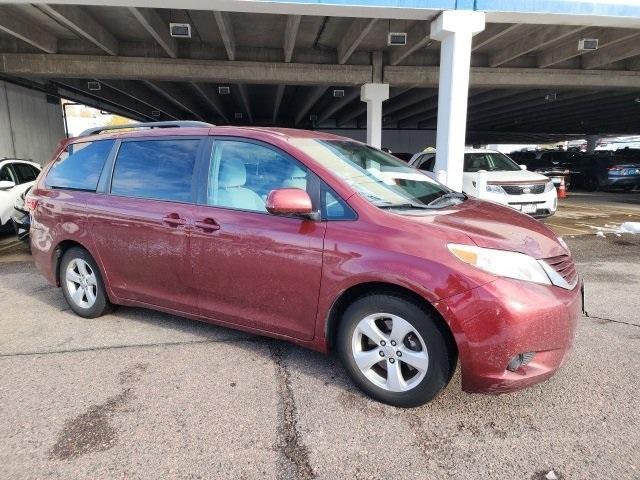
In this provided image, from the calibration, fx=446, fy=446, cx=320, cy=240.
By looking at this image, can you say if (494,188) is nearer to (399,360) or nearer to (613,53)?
(399,360)

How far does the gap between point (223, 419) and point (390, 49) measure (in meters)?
13.3

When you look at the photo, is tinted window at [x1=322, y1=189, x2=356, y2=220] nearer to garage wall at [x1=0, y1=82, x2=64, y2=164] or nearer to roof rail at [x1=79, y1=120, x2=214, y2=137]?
roof rail at [x1=79, y1=120, x2=214, y2=137]

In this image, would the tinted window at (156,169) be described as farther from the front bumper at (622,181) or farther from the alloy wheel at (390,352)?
the front bumper at (622,181)

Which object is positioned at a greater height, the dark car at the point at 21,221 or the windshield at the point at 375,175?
the windshield at the point at 375,175

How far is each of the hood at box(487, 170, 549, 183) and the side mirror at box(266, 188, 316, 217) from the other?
6818 mm

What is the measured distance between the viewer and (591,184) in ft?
65.3

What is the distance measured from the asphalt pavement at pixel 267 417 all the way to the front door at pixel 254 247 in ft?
1.39

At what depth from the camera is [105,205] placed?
12.1ft

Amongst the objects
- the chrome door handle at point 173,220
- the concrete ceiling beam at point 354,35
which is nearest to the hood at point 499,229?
the chrome door handle at point 173,220

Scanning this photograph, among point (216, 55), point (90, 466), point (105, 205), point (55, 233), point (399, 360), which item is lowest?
point (90, 466)

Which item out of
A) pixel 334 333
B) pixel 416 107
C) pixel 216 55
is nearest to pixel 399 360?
pixel 334 333

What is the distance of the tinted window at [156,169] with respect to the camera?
132 inches

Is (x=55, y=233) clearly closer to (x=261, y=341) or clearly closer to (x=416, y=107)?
(x=261, y=341)

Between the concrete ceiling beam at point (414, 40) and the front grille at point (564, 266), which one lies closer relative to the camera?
the front grille at point (564, 266)
